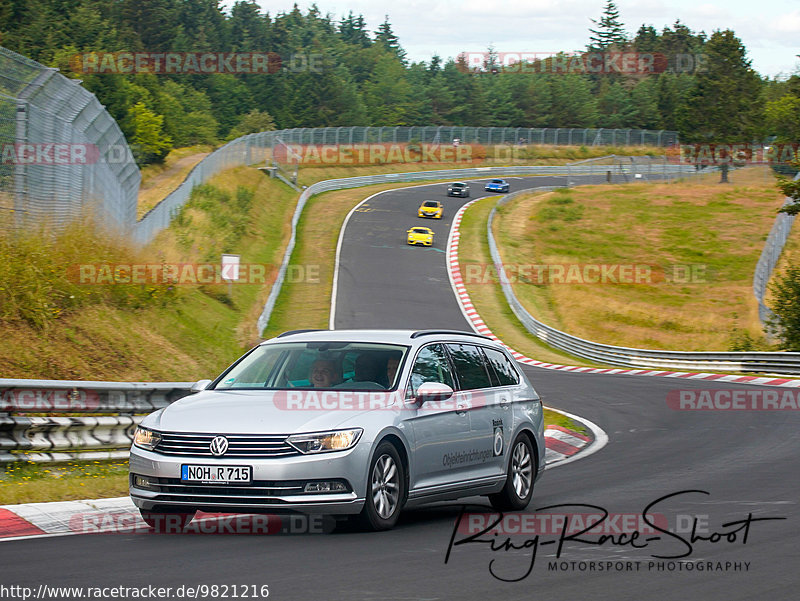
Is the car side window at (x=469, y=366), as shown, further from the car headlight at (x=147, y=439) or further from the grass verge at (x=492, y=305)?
the grass verge at (x=492, y=305)

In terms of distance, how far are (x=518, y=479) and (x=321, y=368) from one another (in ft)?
7.99

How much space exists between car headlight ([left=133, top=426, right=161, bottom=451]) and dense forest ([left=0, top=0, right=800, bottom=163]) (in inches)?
2541

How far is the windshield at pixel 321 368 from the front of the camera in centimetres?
887

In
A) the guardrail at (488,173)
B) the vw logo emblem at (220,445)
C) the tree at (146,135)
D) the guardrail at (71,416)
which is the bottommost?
the guardrail at (71,416)

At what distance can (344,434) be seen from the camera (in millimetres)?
7859

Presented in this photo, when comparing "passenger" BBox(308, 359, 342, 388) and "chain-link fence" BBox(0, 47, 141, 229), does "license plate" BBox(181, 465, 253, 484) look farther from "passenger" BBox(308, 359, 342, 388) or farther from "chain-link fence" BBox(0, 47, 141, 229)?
"chain-link fence" BBox(0, 47, 141, 229)

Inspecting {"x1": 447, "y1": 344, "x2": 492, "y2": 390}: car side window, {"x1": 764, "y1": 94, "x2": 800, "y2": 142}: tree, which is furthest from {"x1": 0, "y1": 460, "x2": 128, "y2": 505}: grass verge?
{"x1": 764, "y1": 94, "x2": 800, "y2": 142}: tree

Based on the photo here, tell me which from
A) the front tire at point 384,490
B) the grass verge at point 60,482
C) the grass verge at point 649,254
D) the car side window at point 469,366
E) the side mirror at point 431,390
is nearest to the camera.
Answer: the front tire at point 384,490

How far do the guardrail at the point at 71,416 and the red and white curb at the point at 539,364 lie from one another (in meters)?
19.0

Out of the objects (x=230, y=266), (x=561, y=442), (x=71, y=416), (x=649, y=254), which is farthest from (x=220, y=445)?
(x=649, y=254)

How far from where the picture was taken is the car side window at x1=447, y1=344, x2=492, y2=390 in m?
9.74

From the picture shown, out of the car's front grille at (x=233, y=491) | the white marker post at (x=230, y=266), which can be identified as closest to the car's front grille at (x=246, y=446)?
the car's front grille at (x=233, y=491)

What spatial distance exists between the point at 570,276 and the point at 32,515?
1871 inches

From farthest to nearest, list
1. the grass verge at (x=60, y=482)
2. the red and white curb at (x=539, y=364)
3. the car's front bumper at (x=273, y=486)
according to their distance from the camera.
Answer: the red and white curb at (x=539, y=364) < the grass verge at (x=60, y=482) < the car's front bumper at (x=273, y=486)
